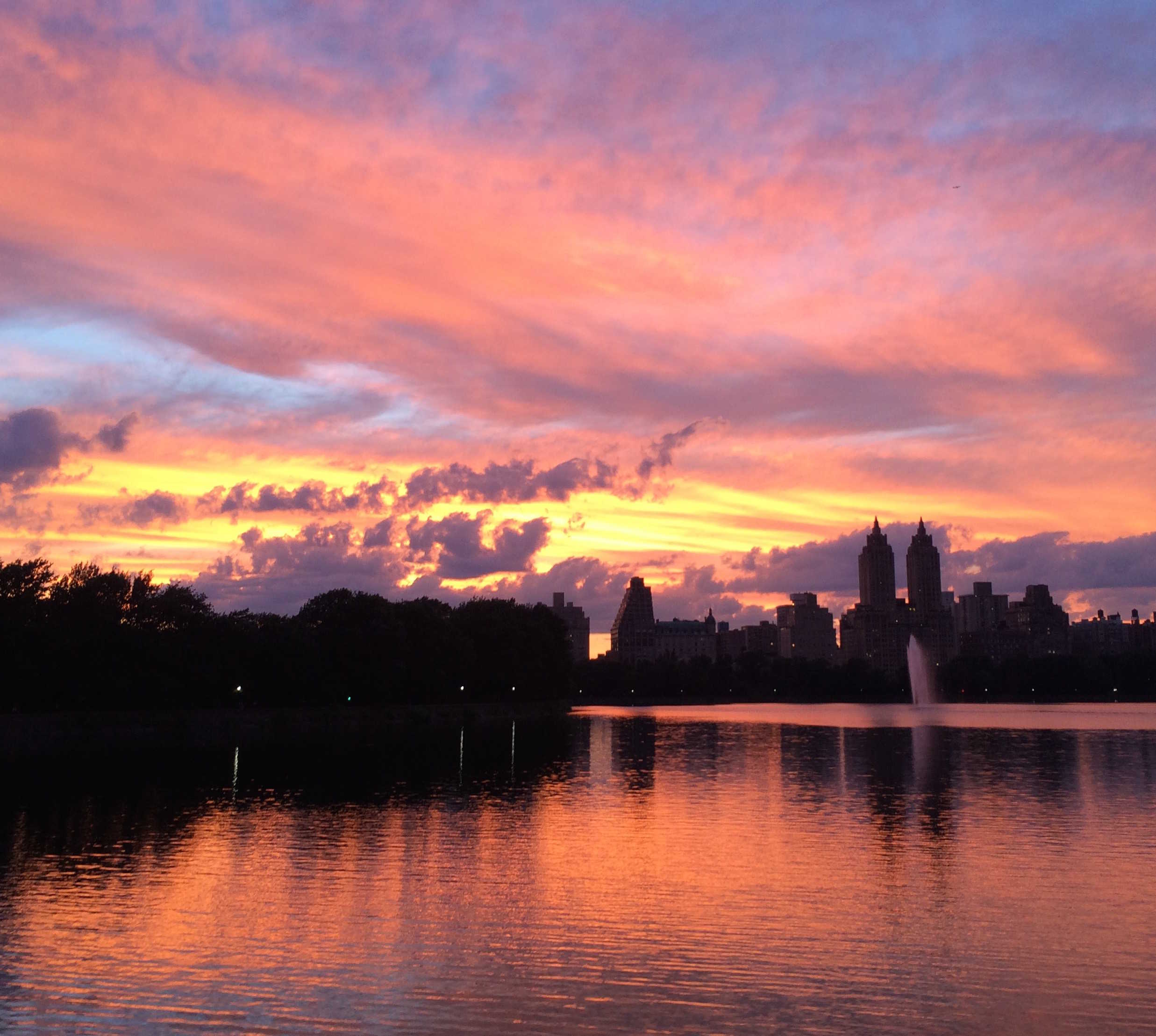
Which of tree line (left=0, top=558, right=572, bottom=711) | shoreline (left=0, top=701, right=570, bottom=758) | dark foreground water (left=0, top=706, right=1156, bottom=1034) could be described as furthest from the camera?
tree line (left=0, top=558, right=572, bottom=711)

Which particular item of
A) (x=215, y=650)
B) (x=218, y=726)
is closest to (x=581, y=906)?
(x=218, y=726)

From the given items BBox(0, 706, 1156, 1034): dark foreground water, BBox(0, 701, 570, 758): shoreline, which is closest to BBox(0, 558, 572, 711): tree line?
BBox(0, 701, 570, 758): shoreline

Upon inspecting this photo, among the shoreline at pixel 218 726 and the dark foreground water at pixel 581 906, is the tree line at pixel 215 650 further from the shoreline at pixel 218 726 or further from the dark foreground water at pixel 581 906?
the dark foreground water at pixel 581 906

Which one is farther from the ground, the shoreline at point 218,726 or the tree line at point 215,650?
the tree line at point 215,650

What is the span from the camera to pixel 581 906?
29547mm

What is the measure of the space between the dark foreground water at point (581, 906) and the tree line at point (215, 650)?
111 feet

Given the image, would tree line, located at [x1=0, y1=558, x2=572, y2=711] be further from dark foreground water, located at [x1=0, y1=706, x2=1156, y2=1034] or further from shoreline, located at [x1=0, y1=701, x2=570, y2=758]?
dark foreground water, located at [x1=0, y1=706, x2=1156, y2=1034]

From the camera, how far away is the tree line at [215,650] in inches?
3745

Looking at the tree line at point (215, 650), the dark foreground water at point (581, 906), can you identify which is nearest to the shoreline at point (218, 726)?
the tree line at point (215, 650)

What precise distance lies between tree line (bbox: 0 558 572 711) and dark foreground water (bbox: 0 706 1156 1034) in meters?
33.8

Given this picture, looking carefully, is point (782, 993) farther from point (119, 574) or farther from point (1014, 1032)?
point (119, 574)

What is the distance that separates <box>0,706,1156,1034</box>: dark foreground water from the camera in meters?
20.8

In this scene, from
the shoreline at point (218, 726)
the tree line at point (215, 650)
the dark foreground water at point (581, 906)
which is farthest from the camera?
the tree line at point (215, 650)

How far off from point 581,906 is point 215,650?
89883mm
